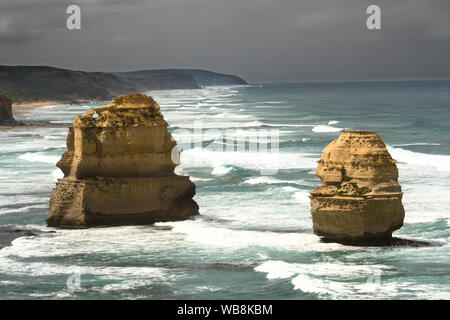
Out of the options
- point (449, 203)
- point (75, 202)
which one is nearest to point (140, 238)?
point (75, 202)

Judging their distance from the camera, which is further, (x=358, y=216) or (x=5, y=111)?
(x=5, y=111)

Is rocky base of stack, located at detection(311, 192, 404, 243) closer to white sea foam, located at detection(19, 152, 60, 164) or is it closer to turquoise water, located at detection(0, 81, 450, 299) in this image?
turquoise water, located at detection(0, 81, 450, 299)

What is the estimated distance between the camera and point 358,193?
21625mm

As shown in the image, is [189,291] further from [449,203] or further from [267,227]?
[449,203]

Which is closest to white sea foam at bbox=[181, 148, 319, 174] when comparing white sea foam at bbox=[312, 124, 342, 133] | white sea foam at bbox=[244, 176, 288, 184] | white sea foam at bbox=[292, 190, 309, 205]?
white sea foam at bbox=[244, 176, 288, 184]

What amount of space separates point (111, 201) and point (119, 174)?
916 millimetres

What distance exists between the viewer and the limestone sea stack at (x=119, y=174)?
84.1 ft

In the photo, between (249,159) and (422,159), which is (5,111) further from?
(422,159)

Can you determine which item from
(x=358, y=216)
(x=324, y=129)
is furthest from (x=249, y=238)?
(x=324, y=129)

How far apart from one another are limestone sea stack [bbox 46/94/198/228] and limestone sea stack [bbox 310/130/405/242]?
582 centimetres

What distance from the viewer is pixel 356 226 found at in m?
21.8

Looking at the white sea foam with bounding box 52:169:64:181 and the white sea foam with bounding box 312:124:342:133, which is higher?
the white sea foam with bounding box 52:169:64:181

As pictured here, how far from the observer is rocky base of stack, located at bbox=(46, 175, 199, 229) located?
25516mm

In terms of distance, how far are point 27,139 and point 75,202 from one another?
3924cm
